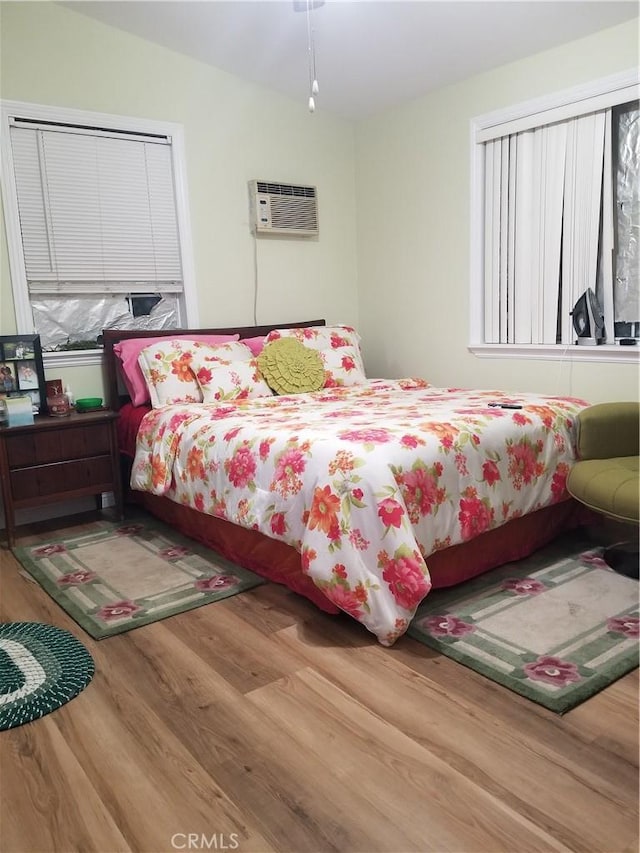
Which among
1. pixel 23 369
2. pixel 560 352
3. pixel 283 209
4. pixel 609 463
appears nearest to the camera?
pixel 609 463

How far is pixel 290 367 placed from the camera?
12.0 feet

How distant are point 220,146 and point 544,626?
3426 millimetres

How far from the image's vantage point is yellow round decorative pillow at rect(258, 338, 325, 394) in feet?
11.9

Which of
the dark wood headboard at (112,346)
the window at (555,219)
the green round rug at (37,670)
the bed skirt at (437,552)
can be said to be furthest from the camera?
the dark wood headboard at (112,346)

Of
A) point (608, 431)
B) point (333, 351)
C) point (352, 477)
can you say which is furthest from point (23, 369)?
point (608, 431)

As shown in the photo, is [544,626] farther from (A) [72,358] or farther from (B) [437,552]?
(A) [72,358]

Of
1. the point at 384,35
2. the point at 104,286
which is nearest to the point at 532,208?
the point at 384,35

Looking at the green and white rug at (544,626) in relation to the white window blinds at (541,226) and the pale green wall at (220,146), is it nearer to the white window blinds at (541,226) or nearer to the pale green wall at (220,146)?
the white window blinds at (541,226)

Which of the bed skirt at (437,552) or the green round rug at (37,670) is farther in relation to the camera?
the bed skirt at (437,552)

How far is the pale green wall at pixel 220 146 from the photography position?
3449 millimetres

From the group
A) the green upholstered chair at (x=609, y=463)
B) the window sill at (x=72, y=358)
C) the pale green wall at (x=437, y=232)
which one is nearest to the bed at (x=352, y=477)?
the green upholstered chair at (x=609, y=463)

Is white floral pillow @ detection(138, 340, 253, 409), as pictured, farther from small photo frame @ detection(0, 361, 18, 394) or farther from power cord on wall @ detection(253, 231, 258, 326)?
power cord on wall @ detection(253, 231, 258, 326)

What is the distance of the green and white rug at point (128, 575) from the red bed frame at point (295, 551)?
0.23 ft
